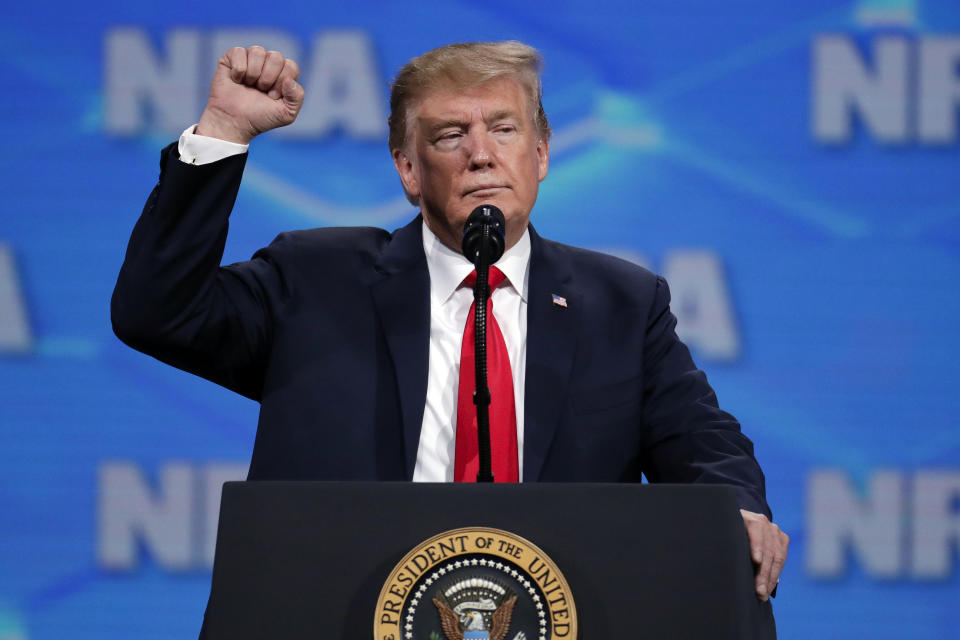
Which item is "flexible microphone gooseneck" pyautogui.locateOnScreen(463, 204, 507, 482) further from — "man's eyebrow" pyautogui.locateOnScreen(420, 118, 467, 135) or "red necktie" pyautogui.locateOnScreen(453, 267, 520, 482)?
"man's eyebrow" pyautogui.locateOnScreen(420, 118, 467, 135)

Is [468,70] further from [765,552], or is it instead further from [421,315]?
[765,552]

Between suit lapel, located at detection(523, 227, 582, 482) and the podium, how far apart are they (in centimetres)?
47

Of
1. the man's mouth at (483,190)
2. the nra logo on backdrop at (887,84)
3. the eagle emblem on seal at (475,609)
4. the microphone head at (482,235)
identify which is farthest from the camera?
the nra logo on backdrop at (887,84)

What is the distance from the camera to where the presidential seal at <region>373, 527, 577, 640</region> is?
1.06m

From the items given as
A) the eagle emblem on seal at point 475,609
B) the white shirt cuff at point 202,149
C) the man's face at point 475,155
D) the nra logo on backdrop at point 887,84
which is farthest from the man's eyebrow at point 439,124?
the nra logo on backdrop at point 887,84

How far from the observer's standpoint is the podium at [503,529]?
1.10m

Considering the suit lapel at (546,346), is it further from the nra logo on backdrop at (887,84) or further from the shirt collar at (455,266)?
the nra logo on backdrop at (887,84)

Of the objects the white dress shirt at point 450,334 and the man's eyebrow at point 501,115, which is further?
the man's eyebrow at point 501,115

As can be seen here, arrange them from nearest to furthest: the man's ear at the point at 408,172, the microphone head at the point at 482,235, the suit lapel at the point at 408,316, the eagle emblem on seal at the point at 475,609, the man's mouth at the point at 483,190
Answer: the eagle emblem on seal at the point at 475,609 < the microphone head at the point at 482,235 < the suit lapel at the point at 408,316 < the man's mouth at the point at 483,190 < the man's ear at the point at 408,172

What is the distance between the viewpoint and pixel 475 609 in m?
1.07

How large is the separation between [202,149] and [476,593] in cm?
79

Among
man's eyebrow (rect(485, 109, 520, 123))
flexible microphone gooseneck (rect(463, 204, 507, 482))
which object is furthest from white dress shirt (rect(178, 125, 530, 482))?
flexible microphone gooseneck (rect(463, 204, 507, 482))

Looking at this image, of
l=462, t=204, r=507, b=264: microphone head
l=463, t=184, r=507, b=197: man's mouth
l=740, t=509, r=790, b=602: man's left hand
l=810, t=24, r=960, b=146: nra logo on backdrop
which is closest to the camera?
l=740, t=509, r=790, b=602: man's left hand

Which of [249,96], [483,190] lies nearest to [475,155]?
[483,190]
